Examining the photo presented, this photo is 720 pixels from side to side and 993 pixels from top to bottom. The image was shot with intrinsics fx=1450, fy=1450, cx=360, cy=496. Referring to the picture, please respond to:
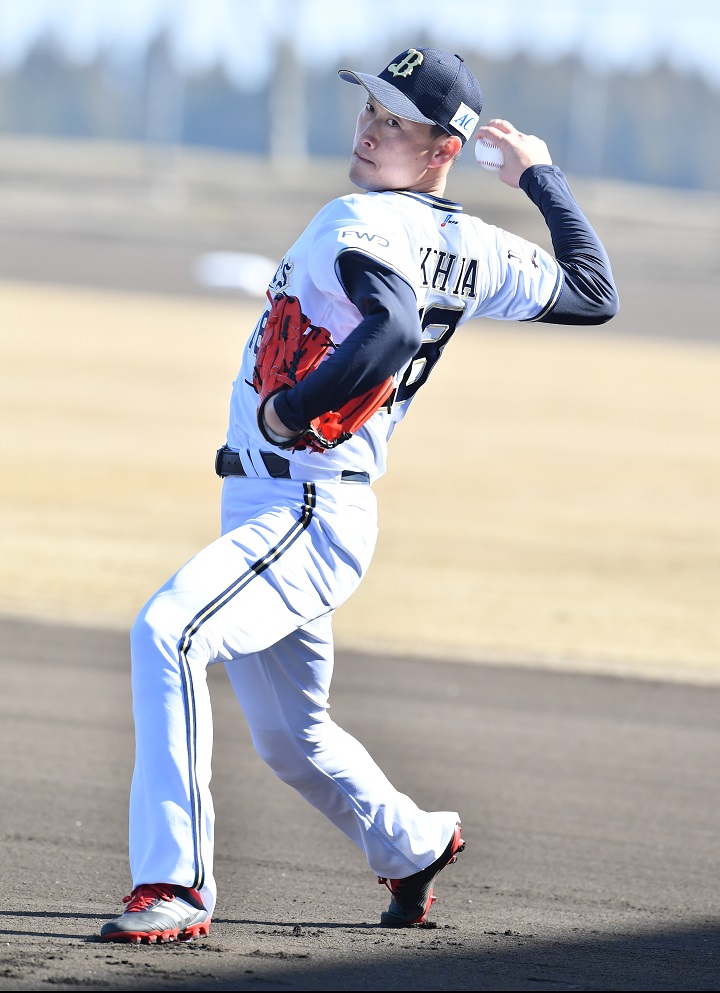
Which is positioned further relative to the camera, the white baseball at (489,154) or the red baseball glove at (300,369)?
the white baseball at (489,154)

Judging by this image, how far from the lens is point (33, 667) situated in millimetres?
7512

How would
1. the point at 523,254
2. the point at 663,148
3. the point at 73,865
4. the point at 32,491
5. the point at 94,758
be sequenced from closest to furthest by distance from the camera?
the point at 523,254
the point at 73,865
the point at 94,758
the point at 32,491
the point at 663,148

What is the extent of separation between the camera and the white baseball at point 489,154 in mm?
4117

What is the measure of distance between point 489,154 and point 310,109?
309 ft

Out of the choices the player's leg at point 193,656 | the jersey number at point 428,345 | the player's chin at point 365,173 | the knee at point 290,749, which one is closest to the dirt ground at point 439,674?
the player's leg at point 193,656

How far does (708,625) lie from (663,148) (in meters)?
91.9

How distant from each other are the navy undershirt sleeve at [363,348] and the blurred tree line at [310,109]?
8319cm

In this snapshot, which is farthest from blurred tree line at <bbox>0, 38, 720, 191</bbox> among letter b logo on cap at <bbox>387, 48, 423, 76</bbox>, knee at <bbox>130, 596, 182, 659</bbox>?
knee at <bbox>130, 596, 182, 659</bbox>

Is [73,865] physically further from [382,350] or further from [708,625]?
[708,625]

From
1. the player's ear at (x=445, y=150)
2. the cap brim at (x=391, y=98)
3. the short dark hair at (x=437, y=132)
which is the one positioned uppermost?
the cap brim at (x=391, y=98)

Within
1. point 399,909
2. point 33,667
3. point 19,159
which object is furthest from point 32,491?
point 19,159

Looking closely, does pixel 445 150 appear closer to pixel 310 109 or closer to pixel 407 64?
pixel 407 64

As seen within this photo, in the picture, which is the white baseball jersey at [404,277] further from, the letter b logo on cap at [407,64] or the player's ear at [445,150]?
the letter b logo on cap at [407,64]

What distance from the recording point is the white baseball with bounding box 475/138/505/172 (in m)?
4.12
